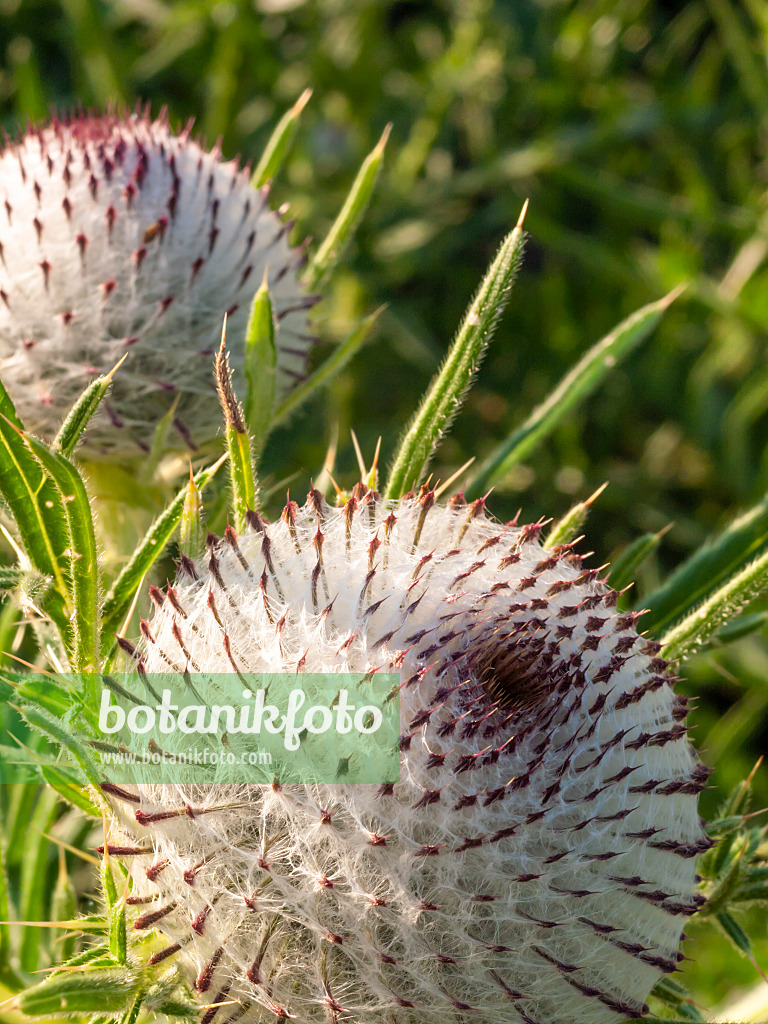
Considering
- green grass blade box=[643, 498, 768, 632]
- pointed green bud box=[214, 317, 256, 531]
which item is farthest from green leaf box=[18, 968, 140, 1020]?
green grass blade box=[643, 498, 768, 632]

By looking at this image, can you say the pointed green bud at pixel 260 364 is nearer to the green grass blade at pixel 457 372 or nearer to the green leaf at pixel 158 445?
the green leaf at pixel 158 445

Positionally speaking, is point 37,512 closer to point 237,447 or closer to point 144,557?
point 144,557

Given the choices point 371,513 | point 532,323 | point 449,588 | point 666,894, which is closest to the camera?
point 666,894

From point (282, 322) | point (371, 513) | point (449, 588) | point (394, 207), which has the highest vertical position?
point (394, 207)

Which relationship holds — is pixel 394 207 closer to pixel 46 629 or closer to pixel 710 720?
pixel 710 720

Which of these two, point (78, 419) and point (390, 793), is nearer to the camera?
point (390, 793)

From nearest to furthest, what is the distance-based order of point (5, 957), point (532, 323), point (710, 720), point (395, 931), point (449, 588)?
point (395, 931), point (449, 588), point (5, 957), point (710, 720), point (532, 323)

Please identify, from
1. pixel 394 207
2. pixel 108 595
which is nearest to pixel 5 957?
pixel 108 595

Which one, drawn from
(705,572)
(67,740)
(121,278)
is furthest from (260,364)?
(705,572)
